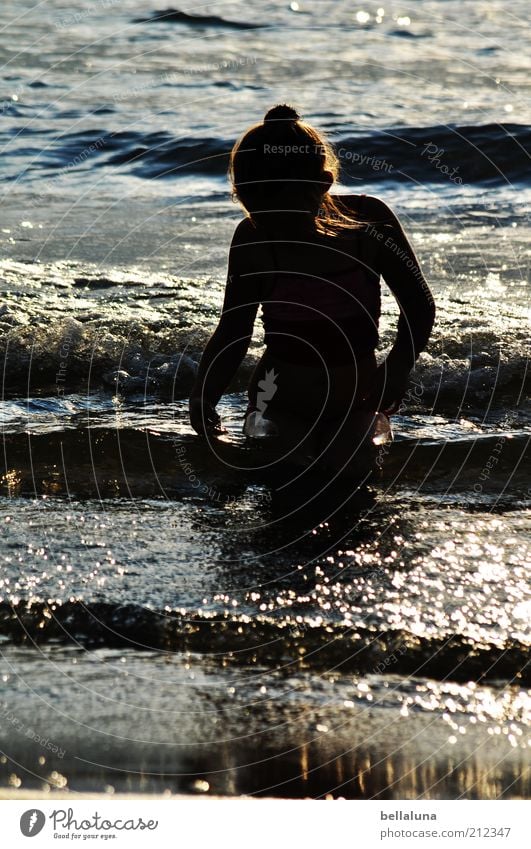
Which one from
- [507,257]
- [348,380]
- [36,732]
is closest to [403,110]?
[507,257]

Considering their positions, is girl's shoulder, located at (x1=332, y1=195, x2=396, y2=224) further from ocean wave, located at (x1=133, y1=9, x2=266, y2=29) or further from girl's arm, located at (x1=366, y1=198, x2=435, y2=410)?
ocean wave, located at (x1=133, y1=9, x2=266, y2=29)

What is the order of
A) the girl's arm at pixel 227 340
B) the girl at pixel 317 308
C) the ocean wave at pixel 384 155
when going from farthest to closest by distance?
the ocean wave at pixel 384 155
the girl's arm at pixel 227 340
the girl at pixel 317 308

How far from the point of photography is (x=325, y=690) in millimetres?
2506

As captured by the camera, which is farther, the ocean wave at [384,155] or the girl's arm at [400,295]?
the ocean wave at [384,155]

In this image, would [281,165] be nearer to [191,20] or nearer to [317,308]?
[317,308]

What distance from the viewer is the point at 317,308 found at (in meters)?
3.94

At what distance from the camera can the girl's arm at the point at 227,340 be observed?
12.8ft

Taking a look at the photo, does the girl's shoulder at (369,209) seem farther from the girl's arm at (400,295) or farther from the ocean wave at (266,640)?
the ocean wave at (266,640)

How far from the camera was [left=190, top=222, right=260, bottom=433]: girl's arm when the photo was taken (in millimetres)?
3898

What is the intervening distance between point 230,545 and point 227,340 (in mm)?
933

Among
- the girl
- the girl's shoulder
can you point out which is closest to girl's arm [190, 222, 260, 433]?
the girl

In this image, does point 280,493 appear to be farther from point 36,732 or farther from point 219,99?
point 219,99

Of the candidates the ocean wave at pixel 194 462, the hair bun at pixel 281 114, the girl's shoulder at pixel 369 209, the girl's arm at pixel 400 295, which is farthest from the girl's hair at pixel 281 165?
the ocean wave at pixel 194 462

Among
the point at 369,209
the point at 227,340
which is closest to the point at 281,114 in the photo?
the point at 369,209
